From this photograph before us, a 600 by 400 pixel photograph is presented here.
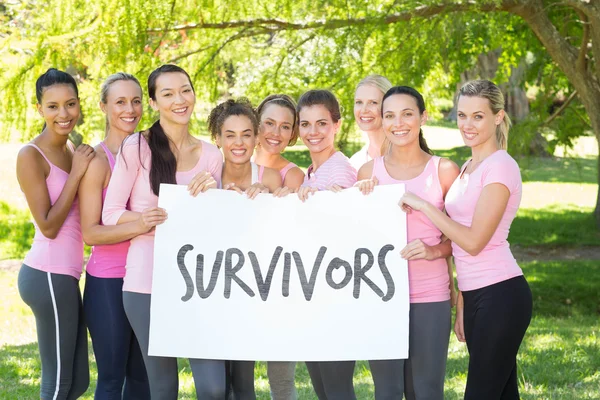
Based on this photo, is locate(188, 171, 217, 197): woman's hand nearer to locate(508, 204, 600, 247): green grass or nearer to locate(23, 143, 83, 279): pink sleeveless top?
locate(23, 143, 83, 279): pink sleeveless top

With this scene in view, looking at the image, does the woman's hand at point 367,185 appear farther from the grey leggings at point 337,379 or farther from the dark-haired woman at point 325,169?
the grey leggings at point 337,379

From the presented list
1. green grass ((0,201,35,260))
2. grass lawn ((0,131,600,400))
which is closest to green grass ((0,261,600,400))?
grass lawn ((0,131,600,400))

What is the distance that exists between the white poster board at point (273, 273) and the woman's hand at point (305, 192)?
0.03 meters

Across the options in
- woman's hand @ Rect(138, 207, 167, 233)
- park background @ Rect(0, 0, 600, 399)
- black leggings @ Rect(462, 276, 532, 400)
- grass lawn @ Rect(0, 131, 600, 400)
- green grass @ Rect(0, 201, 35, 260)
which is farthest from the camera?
green grass @ Rect(0, 201, 35, 260)

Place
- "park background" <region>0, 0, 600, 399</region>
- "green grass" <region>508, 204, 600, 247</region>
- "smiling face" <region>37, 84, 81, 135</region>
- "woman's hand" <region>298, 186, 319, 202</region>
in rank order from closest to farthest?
"woman's hand" <region>298, 186, 319, 202</region> < "smiling face" <region>37, 84, 81, 135</region> < "park background" <region>0, 0, 600, 399</region> < "green grass" <region>508, 204, 600, 247</region>

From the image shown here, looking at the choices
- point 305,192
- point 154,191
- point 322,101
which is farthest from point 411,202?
point 154,191

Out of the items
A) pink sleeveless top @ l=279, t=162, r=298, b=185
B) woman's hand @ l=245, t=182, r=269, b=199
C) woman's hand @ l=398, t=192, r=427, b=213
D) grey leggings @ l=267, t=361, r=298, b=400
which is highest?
pink sleeveless top @ l=279, t=162, r=298, b=185

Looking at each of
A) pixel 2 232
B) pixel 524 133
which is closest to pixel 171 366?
pixel 524 133

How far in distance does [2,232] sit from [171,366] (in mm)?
10644

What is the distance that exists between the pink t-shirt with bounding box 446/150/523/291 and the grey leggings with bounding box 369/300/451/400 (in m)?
0.17

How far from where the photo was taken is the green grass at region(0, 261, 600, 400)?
213 inches

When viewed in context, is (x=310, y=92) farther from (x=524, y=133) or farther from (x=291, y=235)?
(x=524, y=133)

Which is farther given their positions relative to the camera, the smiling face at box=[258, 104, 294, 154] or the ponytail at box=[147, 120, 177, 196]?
the smiling face at box=[258, 104, 294, 154]

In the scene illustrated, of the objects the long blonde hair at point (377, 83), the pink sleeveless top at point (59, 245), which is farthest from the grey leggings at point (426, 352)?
the pink sleeveless top at point (59, 245)
